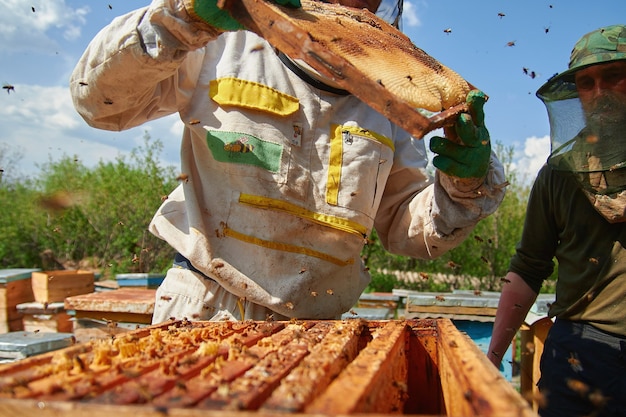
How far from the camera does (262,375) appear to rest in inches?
39.5

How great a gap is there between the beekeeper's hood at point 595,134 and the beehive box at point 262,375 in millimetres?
1295

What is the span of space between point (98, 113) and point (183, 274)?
765 millimetres

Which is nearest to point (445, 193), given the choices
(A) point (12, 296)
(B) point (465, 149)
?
(B) point (465, 149)

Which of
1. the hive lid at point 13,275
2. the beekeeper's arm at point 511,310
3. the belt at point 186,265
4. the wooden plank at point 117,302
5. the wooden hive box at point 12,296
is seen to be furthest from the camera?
the wooden hive box at point 12,296

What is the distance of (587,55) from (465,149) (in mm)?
1071

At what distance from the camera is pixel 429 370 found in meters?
1.60

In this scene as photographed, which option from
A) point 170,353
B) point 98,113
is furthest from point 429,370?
point 98,113

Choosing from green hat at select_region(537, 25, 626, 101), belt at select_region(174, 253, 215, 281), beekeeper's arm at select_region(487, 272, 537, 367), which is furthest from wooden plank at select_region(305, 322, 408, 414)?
green hat at select_region(537, 25, 626, 101)

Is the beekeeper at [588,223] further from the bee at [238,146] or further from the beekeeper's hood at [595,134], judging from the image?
the bee at [238,146]

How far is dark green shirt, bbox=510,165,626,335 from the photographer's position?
242 centimetres

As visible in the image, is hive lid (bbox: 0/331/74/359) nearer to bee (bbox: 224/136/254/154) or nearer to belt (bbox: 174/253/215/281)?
belt (bbox: 174/253/215/281)

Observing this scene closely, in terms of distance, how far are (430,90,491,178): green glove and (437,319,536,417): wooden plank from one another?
0.72 metres

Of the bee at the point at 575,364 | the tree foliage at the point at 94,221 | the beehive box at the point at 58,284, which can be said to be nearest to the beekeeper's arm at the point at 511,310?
the bee at the point at 575,364

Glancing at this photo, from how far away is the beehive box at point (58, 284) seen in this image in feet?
23.5
